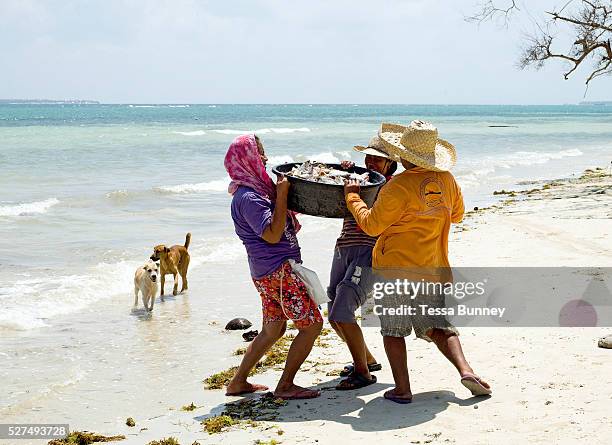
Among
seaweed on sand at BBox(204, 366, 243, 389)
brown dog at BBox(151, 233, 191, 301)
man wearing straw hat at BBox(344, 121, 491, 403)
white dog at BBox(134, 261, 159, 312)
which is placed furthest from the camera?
brown dog at BBox(151, 233, 191, 301)

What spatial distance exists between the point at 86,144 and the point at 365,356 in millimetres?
35685

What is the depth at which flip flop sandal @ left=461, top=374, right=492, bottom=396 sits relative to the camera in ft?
15.6

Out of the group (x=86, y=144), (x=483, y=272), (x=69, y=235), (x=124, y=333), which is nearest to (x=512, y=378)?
(x=483, y=272)

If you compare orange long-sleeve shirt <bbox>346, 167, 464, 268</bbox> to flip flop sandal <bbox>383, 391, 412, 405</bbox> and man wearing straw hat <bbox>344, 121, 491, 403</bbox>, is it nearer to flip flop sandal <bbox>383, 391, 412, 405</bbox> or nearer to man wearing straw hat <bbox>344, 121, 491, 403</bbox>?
man wearing straw hat <bbox>344, 121, 491, 403</bbox>

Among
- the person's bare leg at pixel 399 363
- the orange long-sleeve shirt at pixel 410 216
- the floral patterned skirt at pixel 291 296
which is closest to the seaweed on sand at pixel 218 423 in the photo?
the floral patterned skirt at pixel 291 296

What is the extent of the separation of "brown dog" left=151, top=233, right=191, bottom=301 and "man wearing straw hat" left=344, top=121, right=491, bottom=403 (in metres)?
5.43

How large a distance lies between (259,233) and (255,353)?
0.98 m

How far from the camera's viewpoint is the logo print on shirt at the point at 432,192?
15.7 feet

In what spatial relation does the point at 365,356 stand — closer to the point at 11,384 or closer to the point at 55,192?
the point at 11,384

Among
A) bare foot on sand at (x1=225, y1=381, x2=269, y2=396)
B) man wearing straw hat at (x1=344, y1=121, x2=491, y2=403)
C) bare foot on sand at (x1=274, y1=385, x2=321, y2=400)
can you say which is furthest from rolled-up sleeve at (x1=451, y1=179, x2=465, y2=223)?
bare foot on sand at (x1=225, y1=381, x2=269, y2=396)

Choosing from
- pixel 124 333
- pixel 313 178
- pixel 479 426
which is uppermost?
pixel 313 178

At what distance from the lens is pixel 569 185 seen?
63.5ft

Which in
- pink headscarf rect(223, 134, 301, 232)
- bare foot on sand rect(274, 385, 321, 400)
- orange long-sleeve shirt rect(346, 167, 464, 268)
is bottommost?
bare foot on sand rect(274, 385, 321, 400)

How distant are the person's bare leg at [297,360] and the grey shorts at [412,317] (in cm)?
57
